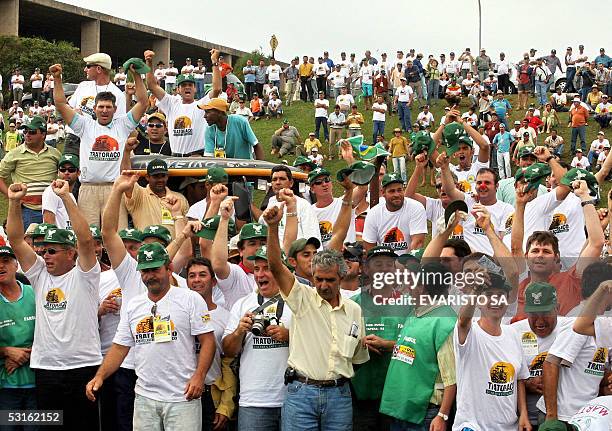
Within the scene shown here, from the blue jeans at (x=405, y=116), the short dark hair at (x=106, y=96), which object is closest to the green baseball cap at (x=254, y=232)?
the short dark hair at (x=106, y=96)

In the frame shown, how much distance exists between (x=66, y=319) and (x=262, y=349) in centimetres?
163

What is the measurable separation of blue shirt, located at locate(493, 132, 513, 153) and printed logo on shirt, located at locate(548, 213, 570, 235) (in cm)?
1664

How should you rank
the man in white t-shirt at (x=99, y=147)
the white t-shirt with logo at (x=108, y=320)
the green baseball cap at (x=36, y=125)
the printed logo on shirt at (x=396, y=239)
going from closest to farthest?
the white t-shirt with logo at (x=108, y=320) < the printed logo on shirt at (x=396, y=239) < the man in white t-shirt at (x=99, y=147) < the green baseball cap at (x=36, y=125)

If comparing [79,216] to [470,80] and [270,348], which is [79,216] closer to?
[270,348]

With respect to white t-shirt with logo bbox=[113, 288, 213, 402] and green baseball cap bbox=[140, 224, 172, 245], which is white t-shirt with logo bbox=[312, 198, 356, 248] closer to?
green baseball cap bbox=[140, 224, 172, 245]

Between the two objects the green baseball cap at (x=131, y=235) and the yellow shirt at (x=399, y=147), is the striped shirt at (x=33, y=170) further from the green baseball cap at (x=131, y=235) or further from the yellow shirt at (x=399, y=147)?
the yellow shirt at (x=399, y=147)

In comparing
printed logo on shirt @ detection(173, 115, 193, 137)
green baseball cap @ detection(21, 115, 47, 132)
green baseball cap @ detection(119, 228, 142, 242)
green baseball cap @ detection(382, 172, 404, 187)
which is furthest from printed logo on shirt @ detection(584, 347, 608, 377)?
green baseball cap @ detection(21, 115, 47, 132)

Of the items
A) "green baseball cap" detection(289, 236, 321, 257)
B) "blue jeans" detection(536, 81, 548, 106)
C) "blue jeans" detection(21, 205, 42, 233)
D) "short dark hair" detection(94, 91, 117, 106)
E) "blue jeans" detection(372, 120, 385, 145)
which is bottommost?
"green baseball cap" detection(289, 236, 321, 257)

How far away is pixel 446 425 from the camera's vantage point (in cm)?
658

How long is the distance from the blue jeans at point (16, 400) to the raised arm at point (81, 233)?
1.11m

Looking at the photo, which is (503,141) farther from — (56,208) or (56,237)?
(56,237)

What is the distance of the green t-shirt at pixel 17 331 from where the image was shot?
7.71m

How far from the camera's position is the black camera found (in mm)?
6984

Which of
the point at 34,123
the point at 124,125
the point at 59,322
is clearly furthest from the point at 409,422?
the point at 34,123
